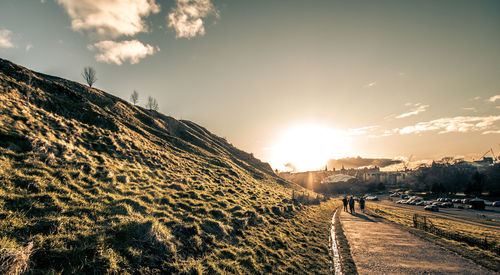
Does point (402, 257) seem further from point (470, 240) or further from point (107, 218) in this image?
point (107, 218)

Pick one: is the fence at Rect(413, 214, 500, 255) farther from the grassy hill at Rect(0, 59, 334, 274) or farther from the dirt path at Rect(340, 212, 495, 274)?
the grassy hill at Rect(0, 59, 334, 274)

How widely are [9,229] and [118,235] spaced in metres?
3.56

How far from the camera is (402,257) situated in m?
12.8

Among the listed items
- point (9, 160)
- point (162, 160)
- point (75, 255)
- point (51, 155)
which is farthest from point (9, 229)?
point (162, 160)

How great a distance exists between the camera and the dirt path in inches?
431

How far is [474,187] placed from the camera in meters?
89.6

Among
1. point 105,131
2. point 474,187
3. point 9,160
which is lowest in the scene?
point 474,187

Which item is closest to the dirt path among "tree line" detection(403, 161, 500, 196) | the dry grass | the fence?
the fence

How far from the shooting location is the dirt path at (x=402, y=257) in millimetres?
10938

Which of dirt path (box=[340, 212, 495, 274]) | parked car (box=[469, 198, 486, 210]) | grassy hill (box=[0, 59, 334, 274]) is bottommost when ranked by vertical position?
parked car (box=[469, 198, 486, 210])

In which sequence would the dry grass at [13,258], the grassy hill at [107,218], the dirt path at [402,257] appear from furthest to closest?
the dirt path at [402,257] < the grassy hill at [107,218] < the dry grass at [13,258]

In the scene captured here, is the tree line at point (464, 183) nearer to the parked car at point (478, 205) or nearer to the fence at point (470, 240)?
the parked car at point (478, 205)

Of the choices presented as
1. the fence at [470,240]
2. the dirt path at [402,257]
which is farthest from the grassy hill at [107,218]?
the fence at [470,240]

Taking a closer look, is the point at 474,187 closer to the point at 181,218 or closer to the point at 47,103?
the point at 181,218
